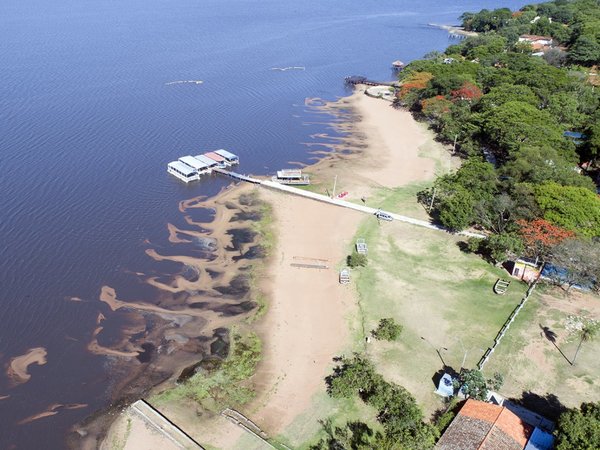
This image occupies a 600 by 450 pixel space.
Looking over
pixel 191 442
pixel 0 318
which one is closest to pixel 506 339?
pixel 191 442

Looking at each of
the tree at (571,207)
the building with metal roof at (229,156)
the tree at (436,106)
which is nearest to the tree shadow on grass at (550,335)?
the tree at (571,207)

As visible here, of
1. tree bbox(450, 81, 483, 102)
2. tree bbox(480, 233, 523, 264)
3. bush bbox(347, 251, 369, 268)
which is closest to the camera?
tree bbox(480, 233, 523, 264)

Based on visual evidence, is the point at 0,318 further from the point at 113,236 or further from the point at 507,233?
the point at 507,233

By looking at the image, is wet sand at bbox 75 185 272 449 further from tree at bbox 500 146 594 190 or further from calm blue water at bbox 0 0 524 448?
tree at bbox 500 146 594 190

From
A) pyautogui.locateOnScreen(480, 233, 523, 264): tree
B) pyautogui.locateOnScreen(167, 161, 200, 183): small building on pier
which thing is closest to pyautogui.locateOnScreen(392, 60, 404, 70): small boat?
pyautogui.locateOnScreen(167, 161, 200, 183): small building on pier

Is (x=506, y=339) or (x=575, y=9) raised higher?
(x=575, y=9)

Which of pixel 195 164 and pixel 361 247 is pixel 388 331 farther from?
pixel 195 164
